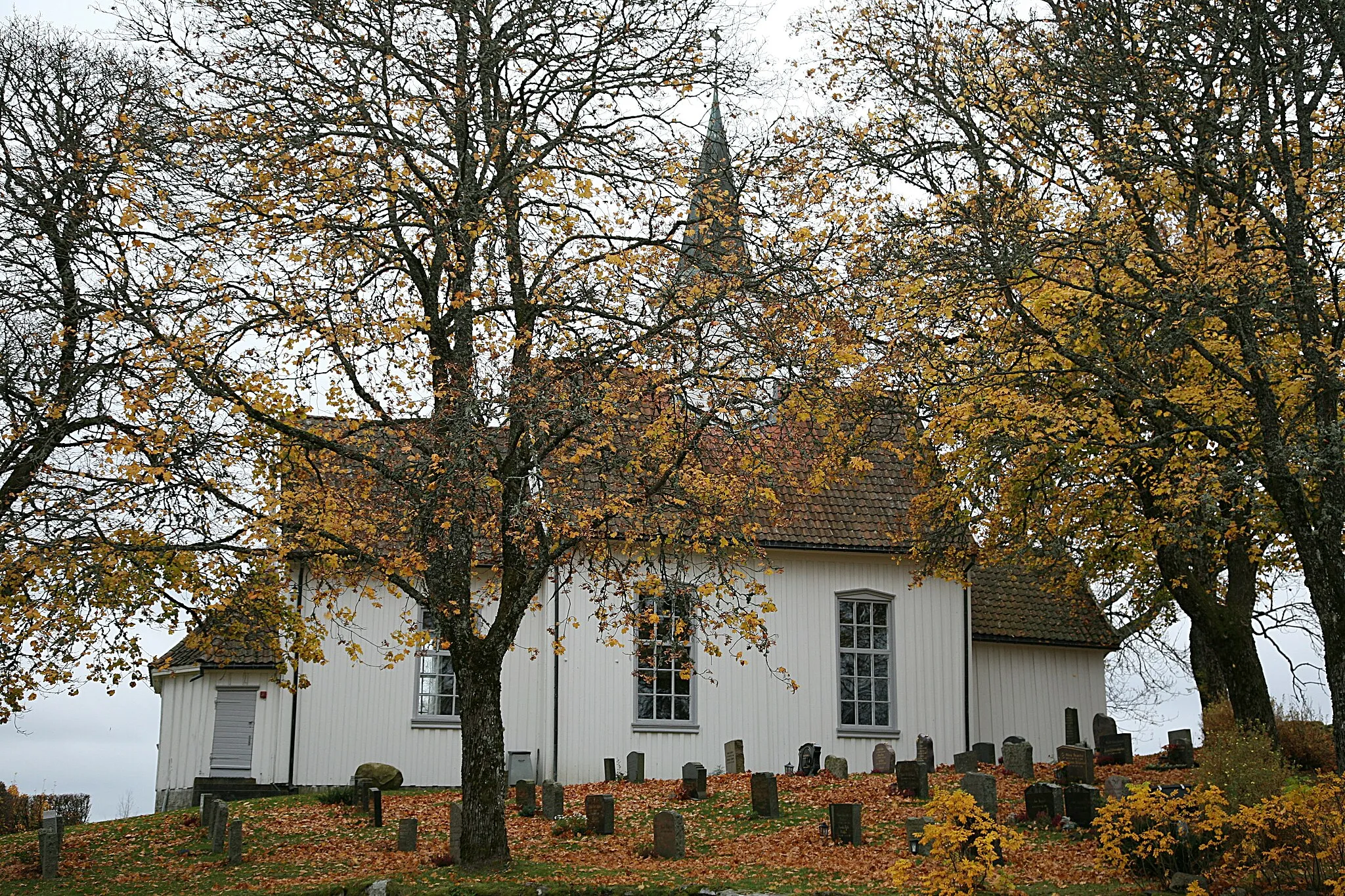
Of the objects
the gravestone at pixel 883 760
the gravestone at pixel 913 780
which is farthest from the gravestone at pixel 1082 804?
the gravestone at pixel 883 760

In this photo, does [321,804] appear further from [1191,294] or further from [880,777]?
[1191,294]

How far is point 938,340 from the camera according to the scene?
57.0 feet

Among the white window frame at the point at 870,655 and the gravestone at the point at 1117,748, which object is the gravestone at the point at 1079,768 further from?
the white window frame at the point at 870,655

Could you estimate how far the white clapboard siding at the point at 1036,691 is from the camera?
2470 centimetres

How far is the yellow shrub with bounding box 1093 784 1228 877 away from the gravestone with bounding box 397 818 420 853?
794cm

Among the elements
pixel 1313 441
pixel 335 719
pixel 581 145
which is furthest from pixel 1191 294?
pixel 335 719

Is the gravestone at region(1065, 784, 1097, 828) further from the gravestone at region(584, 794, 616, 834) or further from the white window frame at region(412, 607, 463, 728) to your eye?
the white window frame at region(412, 607, 463, 728)

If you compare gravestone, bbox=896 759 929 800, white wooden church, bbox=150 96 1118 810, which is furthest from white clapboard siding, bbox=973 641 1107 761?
gravestone, bbox=896 759 929 800

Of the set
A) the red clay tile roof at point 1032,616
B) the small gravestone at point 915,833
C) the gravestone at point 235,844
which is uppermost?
the red clay tile roof at point 1032,616

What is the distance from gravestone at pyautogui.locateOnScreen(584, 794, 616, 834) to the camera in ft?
51.1

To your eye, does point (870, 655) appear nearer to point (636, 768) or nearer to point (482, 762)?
point (636, 768)

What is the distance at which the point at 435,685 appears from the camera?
22.6m

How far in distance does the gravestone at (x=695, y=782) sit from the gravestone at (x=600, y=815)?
226 cm

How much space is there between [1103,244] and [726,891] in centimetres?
781
